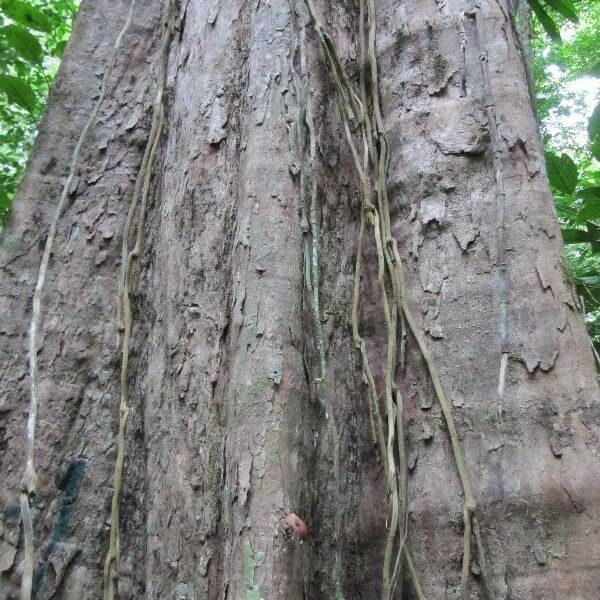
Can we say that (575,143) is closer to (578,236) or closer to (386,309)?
(578,236)

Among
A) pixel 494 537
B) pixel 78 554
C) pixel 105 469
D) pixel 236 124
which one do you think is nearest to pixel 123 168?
pixel 236 124

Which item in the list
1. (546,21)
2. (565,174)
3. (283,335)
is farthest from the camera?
(546,21)

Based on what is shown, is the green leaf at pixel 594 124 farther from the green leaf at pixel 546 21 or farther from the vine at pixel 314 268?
the vine at pixel 314 268

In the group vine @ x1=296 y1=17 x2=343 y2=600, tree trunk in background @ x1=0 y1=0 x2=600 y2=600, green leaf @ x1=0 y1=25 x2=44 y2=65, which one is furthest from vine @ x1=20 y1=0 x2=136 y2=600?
vine @ x1=296 y1=17 x2=343 y2=600

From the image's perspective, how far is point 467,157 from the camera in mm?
1289

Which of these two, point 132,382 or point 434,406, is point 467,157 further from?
point 132,382

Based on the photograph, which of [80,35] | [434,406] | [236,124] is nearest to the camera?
[434,406]

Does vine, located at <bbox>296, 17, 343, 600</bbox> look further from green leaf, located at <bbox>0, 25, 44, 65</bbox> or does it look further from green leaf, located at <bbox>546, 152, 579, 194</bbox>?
green leaf, located at <bbox>0, 25, 44, 65</bbox>

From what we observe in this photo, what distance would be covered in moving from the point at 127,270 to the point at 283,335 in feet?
1.50

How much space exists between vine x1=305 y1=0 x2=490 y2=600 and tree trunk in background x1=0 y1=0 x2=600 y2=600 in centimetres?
2

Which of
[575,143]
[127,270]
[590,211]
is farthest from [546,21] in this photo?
[575,143]

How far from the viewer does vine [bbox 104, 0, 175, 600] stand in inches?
45.4

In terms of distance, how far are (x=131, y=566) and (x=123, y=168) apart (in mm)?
848

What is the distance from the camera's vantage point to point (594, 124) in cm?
171
